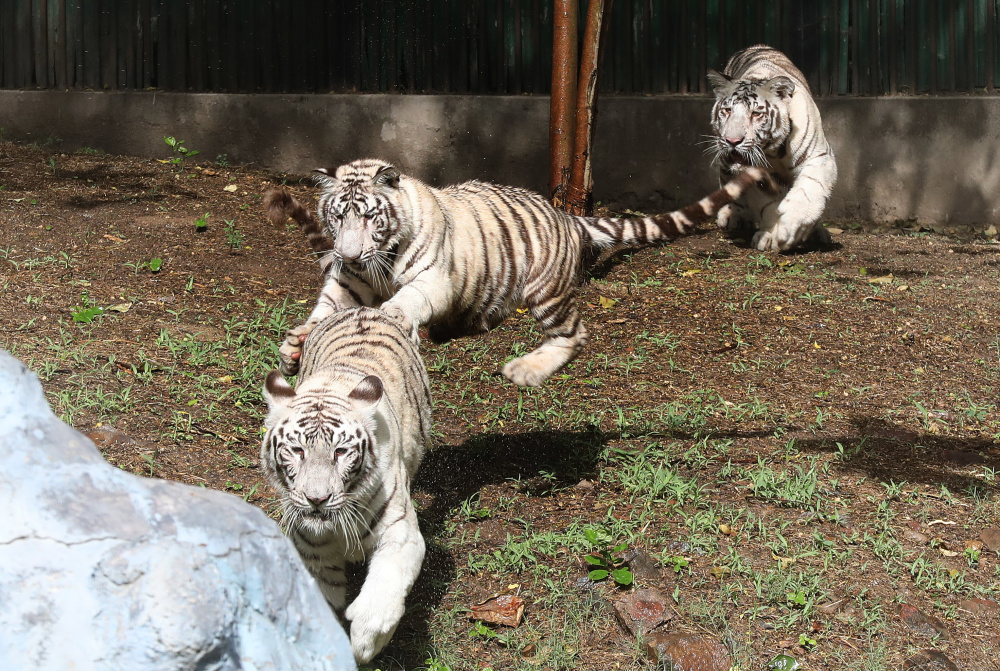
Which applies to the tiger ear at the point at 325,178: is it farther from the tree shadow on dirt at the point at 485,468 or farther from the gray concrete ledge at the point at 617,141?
the gray concrete ledge at the point at 617,141

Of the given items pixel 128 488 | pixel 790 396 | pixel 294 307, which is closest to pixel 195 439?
pixel 294 307

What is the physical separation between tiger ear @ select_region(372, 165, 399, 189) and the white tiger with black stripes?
1.01 meters

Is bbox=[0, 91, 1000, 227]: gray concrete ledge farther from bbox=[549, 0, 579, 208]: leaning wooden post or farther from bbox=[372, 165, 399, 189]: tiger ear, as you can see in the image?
bbox=[372, 165, 399, 189]: tiger ear

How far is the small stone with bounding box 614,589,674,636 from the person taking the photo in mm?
3668

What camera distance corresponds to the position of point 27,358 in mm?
4836

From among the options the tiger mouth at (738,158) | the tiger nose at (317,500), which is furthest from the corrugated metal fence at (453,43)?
the tiger nose at (317,500)

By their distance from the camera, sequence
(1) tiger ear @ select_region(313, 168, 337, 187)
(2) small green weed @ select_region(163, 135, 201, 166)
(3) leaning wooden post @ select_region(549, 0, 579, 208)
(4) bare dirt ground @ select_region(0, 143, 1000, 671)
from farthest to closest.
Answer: (2) small green weed @ select_region(163, 135, 201, 166), (3) leaning wooden post @ select_region(549, 0, 579, 208), (1) tiger ear @ select_region(313, 168, 337, 187), (4) bare dirt ground @ select_region(0, 143, 1000, 671)

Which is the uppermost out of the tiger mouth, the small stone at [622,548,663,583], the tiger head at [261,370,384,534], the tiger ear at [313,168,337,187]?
the tiger mouth

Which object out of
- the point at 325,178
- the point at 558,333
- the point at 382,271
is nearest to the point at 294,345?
the point at 382,271

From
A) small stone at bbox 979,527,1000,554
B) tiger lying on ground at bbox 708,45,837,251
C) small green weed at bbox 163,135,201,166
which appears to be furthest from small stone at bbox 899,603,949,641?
small green weed at bbox 163,135,201,166

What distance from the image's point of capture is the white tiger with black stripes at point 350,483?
116 inches

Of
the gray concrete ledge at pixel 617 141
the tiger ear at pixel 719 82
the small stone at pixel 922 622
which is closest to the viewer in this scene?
the small stone at pixel 922 622

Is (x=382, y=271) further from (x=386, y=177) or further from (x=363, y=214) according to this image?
(x=386, y=177)

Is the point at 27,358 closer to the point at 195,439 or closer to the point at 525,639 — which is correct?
the point at 195,439
